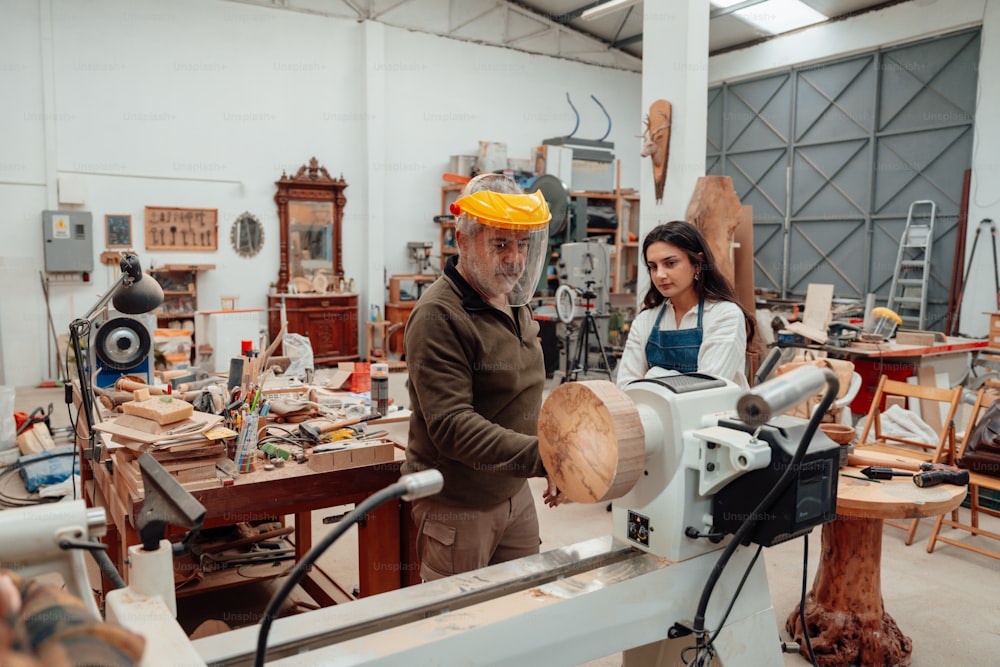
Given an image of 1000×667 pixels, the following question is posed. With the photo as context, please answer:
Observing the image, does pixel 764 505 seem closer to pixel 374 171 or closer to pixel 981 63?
pixel 374 171

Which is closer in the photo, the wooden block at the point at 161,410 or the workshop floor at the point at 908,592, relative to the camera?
the wooden block at the point at 161,410

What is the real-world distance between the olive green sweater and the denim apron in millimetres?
768

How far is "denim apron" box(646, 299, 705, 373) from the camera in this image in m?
2.33

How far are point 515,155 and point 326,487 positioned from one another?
797cm

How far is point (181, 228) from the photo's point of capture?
756cm

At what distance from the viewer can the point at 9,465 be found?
4.17 meters

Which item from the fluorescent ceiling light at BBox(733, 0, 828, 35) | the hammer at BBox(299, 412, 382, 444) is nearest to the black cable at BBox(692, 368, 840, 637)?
the hammer at BBox(299, 412, 382, 444)

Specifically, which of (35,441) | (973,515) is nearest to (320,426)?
(35,441)

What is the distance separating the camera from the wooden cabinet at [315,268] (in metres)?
7.88

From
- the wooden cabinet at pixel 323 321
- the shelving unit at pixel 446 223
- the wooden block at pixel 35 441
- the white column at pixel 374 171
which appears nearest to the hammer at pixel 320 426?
the wooden block at pixel 35 441

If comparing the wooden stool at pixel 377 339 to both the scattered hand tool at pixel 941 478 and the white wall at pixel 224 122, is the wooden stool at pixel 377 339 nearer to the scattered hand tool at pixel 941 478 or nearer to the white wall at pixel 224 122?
the white wall at pixel 224 122

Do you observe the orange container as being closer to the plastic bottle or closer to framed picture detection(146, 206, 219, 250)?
the plastic bottle

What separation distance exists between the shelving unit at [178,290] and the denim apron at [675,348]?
612 centimetres

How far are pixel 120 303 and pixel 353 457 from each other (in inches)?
35.0
